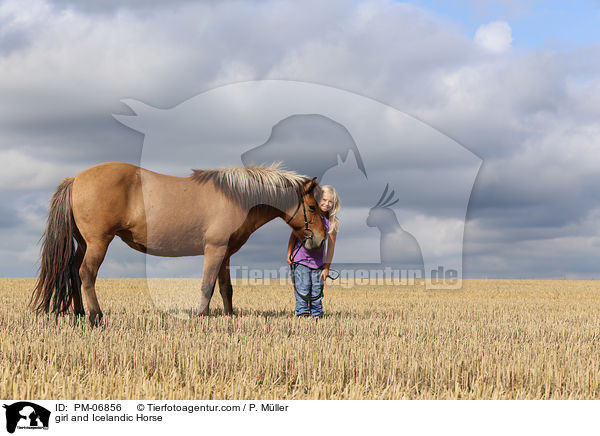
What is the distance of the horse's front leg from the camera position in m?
7.79

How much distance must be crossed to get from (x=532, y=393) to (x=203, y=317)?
4823mm

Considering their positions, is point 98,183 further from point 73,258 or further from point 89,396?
point 89,396

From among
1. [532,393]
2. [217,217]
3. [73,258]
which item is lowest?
[532,393]

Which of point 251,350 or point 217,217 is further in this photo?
point 217,217

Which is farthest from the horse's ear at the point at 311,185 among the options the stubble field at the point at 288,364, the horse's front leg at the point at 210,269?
the stubble field at the point at 288,364

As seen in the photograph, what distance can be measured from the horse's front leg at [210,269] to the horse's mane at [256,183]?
830 mm

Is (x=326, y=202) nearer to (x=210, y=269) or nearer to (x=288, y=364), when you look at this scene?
(x=210, y=269)

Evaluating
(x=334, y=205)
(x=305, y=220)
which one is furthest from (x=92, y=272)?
(x=334, y=205)

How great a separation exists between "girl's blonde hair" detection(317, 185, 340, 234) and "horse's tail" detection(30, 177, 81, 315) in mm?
3856

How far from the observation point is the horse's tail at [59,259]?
774 cm

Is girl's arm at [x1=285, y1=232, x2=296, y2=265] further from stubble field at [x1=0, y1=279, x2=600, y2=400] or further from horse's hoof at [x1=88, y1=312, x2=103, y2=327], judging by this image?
horse's hoof at [x1=88, y1=312, x2=103, y2=327]

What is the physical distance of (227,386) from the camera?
4.09 meters
